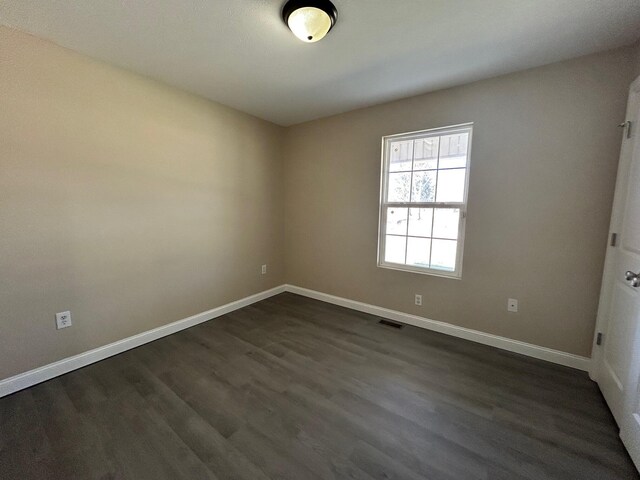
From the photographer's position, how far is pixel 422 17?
1537 mm

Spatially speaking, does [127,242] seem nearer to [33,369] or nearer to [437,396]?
[33,369]

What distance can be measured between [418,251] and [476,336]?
0.97 metres

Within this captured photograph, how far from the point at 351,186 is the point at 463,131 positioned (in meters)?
1.28

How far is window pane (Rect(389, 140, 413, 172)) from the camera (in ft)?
9.03

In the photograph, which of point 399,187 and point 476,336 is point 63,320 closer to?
point 399,187

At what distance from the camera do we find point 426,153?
2641 millimetres

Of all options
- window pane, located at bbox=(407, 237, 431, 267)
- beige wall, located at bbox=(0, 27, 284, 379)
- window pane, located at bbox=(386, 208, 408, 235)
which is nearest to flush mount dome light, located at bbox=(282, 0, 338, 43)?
Answer: beige wall, located at bbox=(0, 27, 284, 379)

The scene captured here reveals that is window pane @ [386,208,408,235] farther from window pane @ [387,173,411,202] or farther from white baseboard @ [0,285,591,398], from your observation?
white baseboard @ [0,285,591,398]

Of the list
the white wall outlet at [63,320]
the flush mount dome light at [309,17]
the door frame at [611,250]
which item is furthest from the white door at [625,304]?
the white wall outlet at [63,320]

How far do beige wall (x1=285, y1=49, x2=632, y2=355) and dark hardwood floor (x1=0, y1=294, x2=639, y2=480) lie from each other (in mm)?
448

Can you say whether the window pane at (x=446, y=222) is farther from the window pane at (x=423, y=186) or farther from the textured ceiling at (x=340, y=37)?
the textured ceiling at (x=340, y=37)

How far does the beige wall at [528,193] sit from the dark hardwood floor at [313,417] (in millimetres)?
448

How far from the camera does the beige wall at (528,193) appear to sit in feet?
6.20

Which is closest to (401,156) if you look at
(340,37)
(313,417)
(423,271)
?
(423,271)
